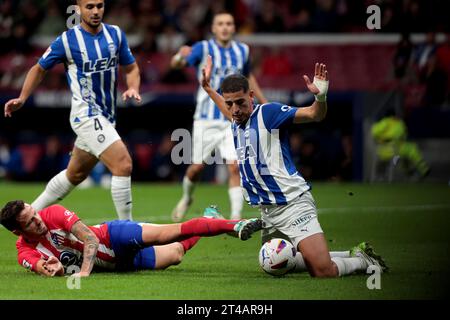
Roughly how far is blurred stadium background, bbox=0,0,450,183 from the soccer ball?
9.44 meters

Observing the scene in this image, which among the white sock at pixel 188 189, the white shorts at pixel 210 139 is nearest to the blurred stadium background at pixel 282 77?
the white shorts at pixel 210 139

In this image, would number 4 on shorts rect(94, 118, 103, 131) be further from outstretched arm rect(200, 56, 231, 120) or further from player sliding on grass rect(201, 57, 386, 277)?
player sliding on grass rect(201, 57, 386, 277)

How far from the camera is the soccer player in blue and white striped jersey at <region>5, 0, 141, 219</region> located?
9.48 meters

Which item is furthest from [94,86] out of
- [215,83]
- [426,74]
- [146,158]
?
[146,158]

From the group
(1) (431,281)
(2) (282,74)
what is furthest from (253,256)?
(2) (282,74)

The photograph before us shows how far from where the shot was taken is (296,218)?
26.2 feet

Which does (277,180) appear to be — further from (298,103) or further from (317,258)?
(298,103)

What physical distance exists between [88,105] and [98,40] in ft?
2.07

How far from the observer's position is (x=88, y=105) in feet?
31.9

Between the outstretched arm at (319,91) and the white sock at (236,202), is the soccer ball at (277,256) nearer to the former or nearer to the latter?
the outstretched arm at (319,91)

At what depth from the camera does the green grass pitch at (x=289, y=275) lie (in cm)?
716

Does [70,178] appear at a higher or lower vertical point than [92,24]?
lower

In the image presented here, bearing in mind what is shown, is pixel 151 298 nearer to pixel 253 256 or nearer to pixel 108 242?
pixel 108 242

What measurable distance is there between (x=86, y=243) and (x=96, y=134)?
2162 millimetres
